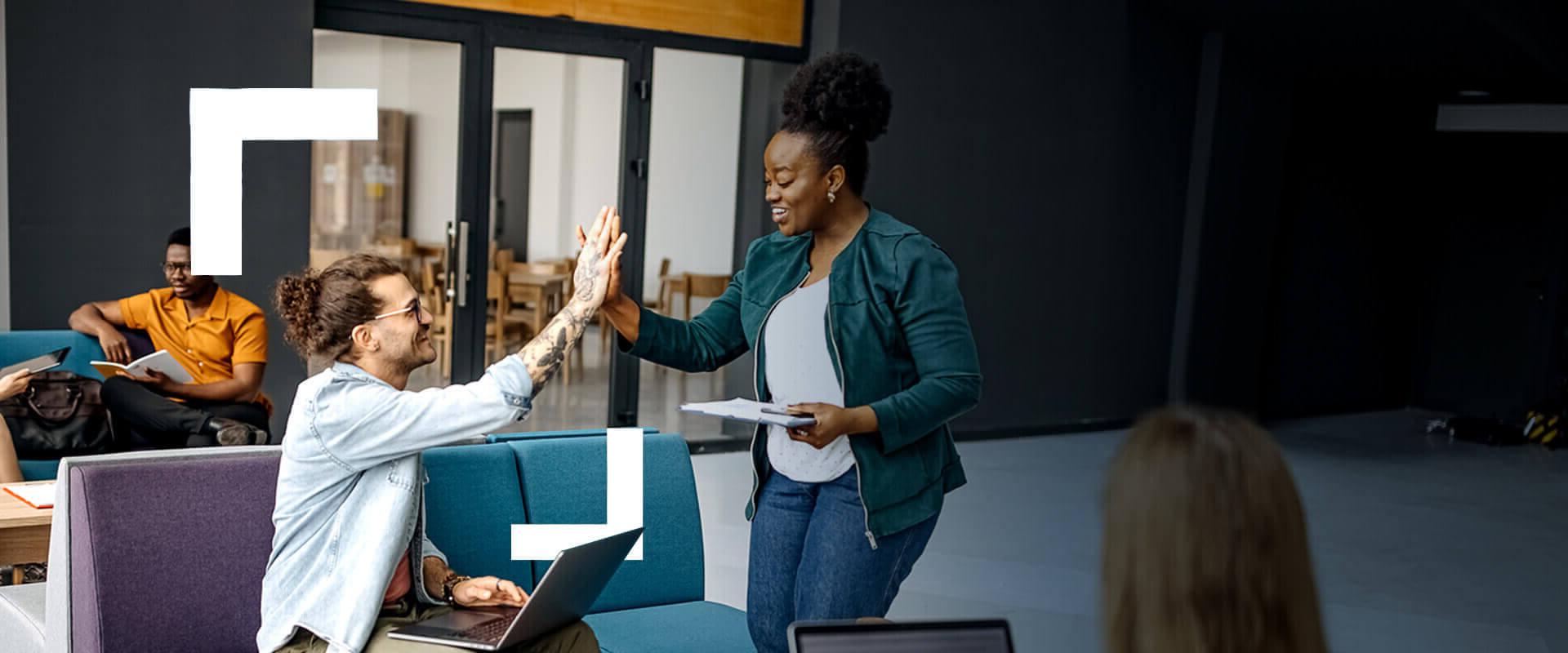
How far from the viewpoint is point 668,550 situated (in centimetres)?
338

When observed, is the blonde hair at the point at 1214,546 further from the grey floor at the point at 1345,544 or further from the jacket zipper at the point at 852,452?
the grey floor at the point at 1345,544

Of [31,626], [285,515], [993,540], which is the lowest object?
[993,540]

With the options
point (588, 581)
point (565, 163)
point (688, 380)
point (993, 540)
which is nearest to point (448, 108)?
point (565, 163)

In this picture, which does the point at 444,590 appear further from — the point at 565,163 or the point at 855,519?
the point at 565,163

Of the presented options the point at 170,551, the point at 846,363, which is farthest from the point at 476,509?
the point at 846,363

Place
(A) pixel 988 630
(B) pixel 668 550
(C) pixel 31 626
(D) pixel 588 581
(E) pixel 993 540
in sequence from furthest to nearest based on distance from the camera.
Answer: (E) pixel 993 540
(B) pixel 668 550
(C) pixel 31 626
(D) pixel 588 581
(A) pixel 988 630

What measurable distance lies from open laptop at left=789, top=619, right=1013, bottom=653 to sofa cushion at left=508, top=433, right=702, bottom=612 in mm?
1669

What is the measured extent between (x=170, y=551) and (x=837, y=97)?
1618 millimetres

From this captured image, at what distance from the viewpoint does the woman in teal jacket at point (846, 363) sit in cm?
231

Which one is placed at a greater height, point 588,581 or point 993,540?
point 588,581

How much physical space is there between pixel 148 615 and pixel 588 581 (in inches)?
36.0

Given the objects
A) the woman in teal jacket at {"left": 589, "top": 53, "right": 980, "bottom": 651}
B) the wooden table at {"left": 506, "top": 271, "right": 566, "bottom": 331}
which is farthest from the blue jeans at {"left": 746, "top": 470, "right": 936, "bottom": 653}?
the wooden table at {"left": 506, "top": 271, "right": 566, "bottom": 331}

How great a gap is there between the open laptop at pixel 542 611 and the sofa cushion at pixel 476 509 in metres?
0.45

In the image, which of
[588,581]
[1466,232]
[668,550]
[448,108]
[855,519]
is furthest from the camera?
[448,108]
